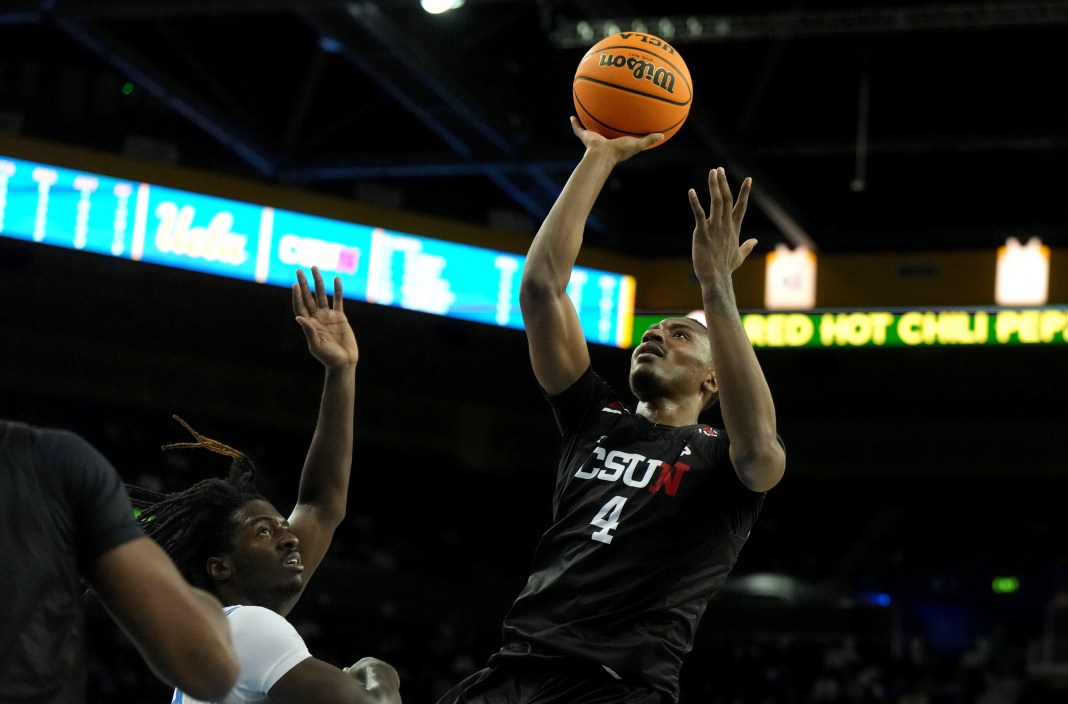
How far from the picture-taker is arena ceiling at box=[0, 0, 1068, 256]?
33.8ft

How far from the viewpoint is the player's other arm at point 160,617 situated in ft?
6.39

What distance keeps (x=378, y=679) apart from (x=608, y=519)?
75 cm

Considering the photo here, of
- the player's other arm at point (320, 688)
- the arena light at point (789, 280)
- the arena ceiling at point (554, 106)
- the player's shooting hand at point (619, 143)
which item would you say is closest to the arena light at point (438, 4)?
the arena ceiling at point (554, 106)

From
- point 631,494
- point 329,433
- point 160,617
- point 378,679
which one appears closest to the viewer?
point 160,617

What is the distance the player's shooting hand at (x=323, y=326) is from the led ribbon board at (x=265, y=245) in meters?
7.16

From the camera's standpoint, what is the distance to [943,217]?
13.3 m

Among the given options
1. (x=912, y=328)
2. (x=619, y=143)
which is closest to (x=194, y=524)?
(x=619, y=143)

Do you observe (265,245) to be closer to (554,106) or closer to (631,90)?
(554,106)

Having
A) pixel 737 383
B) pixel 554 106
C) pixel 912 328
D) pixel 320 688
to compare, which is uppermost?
pixel 554 106

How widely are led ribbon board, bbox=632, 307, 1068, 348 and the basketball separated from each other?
6.28 metres

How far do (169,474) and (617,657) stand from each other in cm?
1177

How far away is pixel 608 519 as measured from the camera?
11.4ft

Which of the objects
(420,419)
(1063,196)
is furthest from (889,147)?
(420,419)

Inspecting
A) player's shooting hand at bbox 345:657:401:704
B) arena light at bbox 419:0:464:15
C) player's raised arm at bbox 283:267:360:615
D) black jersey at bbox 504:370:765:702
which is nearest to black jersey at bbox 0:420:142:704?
player's shooting hand at bbox 345:657:401:704
